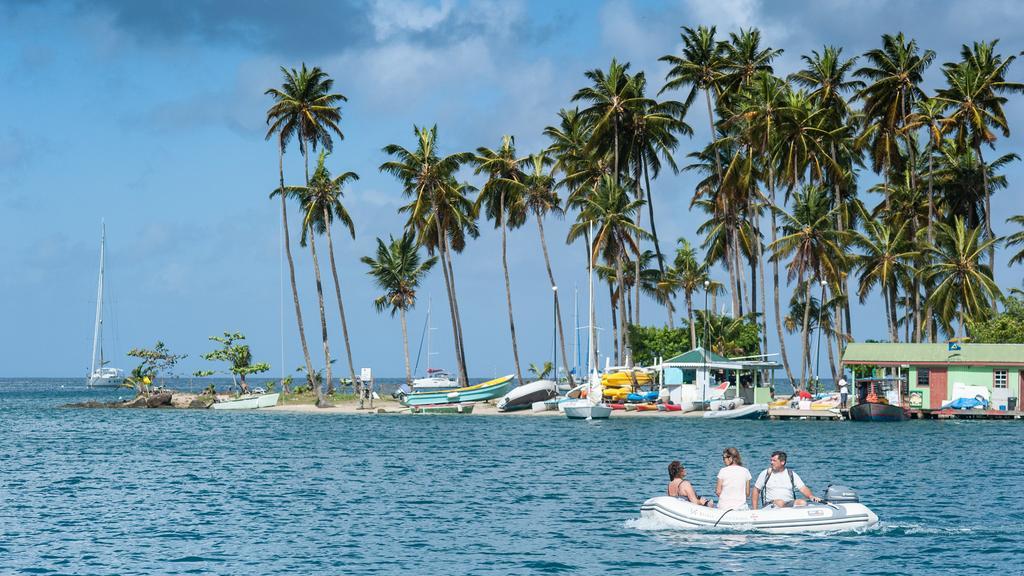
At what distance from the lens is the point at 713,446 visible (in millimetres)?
51938

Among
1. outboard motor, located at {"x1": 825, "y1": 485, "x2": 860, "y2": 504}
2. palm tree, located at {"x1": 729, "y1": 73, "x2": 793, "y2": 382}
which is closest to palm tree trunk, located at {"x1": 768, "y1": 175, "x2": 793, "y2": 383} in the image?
palm tree, located at {"x1": 729, "y1": 73, "x2": 793, "y2": 382}

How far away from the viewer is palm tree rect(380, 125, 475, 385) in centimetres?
9231

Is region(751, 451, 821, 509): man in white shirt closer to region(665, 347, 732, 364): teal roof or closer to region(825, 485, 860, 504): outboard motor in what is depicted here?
region(825, 485, 860, 504): outboard motor

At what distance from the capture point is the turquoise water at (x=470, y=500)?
24250 mm

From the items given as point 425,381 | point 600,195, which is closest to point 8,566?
point 600,195

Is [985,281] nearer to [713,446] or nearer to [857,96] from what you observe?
[857,96]

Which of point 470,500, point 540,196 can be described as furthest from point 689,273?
point 470,500

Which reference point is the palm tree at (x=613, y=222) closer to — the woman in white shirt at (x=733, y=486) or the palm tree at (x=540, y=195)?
the palm tree at (x=540, y=195)

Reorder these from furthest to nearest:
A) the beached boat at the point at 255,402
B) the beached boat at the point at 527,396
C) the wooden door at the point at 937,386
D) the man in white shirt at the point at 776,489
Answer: the beached boat at the point at 255,402
the beached boat at the point at 527,396
the wooden door at the point at 937,386
the man in white shirt at the point at 776,489

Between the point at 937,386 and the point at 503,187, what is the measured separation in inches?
1517

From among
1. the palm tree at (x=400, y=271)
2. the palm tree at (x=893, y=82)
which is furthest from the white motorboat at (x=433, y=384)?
the palm tree at (x=893, y=82)

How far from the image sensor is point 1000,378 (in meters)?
71.2

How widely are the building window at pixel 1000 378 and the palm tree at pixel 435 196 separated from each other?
134 feet

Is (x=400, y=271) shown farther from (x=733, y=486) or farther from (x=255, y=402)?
(x=733, y=486)
